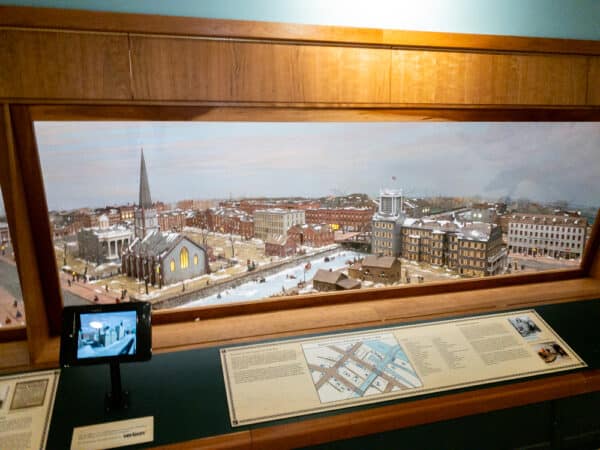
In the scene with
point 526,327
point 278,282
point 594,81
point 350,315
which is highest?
point 594,81

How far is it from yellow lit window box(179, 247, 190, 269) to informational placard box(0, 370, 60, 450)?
0.79m

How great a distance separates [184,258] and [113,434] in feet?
3.15

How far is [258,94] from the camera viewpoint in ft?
6.29

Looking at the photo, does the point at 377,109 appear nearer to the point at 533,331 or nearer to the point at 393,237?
the point at 393,237

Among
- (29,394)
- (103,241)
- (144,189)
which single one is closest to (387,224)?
(144,189)

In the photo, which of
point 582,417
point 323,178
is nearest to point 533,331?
point 582,417

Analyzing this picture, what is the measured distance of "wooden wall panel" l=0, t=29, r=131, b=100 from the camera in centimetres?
163

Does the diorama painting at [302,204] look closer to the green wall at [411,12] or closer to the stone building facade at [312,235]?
the stone building facade at [312,235]

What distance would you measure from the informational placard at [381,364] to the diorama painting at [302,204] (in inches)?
18.7

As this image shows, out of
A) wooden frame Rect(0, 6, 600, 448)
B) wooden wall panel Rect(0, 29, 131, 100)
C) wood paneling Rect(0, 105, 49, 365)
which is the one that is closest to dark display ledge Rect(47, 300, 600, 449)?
wooden frame Rect(0, 6, 600, 448)

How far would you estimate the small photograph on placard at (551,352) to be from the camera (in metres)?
2.31

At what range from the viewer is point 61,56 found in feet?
5.50

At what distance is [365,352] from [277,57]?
1537 mm

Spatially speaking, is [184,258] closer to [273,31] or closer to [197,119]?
[197,119]
